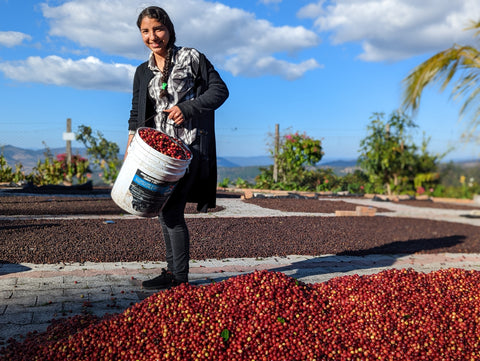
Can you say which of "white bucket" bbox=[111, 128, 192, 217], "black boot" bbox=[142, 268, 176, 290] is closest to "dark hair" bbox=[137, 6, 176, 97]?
"white bucket" bbox=[111, 128, 192, 217]

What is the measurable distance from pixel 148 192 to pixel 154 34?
3.68ft

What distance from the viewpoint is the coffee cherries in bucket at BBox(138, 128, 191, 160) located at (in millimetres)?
2744

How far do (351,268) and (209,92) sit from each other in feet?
8.39

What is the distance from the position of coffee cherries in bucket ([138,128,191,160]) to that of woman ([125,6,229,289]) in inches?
7.8

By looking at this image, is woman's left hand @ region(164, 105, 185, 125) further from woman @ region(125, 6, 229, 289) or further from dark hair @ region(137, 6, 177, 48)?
dark hair @ region(137, 6, 177, 48)

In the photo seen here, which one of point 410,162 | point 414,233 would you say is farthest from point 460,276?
point 410,162

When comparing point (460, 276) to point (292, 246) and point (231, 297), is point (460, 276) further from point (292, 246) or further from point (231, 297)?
point (292, 246)

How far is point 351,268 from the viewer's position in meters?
4.62

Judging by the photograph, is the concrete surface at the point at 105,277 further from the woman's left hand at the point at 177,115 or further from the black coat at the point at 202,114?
the woman's left hand at the point at 177,115

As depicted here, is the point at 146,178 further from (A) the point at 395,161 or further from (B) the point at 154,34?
(A) the point at 395,161

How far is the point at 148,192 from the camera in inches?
109

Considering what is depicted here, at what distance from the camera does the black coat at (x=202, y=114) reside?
3069 mm

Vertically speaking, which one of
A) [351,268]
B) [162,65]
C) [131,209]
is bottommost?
[351,268]

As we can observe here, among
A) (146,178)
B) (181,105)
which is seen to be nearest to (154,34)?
(181,105)
